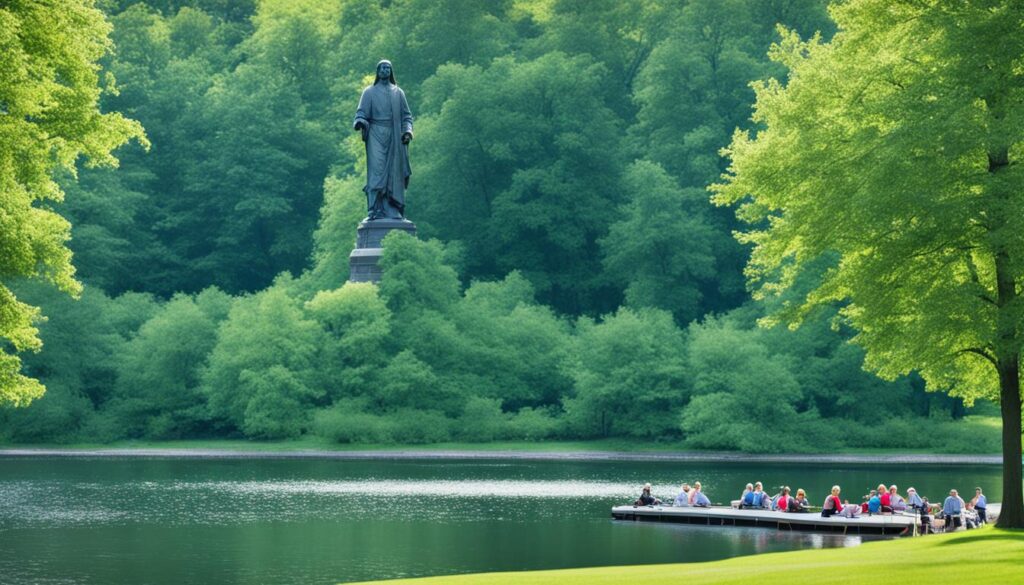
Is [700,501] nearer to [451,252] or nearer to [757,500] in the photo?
[757,500]

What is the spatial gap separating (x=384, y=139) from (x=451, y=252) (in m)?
12.6

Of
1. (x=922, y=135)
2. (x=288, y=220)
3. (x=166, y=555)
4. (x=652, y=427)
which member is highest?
(x=288, y=220)

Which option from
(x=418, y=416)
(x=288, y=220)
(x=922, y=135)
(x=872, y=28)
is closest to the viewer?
(x=922, y=135)

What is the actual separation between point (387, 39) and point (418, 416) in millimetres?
37115

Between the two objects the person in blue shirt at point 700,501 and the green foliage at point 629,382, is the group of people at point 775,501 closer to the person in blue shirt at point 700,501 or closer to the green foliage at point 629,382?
the person in blue shirt at point 700,501

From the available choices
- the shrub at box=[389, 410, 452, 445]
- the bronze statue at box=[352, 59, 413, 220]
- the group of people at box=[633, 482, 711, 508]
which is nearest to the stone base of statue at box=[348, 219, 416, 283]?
the bronze statue at box=[352, 59, 413, 220]

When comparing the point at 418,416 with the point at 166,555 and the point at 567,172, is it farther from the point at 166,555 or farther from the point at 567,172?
the point at 166,555

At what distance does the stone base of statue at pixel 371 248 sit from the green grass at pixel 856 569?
142 feet

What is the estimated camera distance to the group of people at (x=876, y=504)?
3594 cm

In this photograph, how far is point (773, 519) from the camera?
130 feet

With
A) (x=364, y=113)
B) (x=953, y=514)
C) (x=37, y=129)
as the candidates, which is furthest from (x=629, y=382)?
(x=37, y=129)

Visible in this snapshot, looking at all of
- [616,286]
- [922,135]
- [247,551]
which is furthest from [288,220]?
[922,135]

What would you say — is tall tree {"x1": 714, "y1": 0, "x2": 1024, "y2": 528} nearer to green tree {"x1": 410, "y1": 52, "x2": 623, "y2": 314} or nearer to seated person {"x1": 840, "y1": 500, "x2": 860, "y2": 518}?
seated person {"x1": 840, "y1": 500, "x2": 860, "y2": 518}

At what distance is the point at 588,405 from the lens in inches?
2670
